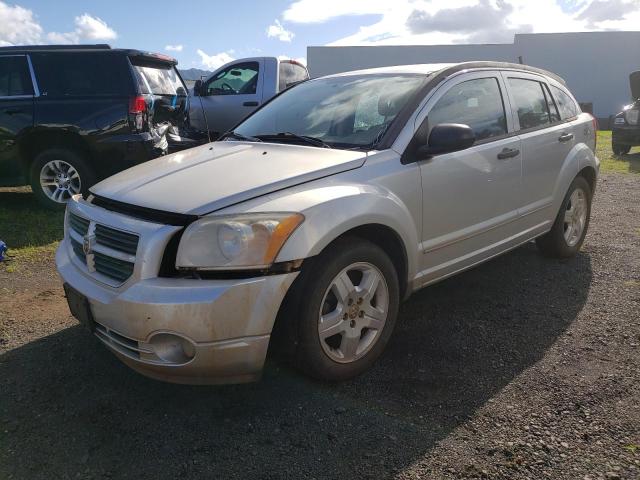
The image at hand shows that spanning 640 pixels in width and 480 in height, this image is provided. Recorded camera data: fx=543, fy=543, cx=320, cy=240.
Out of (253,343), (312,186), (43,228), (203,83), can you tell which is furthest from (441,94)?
(203,83)

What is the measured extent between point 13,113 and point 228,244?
5.18 meters

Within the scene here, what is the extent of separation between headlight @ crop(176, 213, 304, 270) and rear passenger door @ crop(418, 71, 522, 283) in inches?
45.6

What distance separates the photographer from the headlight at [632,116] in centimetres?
1202

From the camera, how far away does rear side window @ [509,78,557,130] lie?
13.4ft

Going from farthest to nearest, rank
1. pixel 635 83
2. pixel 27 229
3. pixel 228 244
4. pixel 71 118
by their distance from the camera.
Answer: pixel 635 83, pixel 71 118, pixel 27 229, pixel 228 244

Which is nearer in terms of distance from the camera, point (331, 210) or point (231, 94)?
point (331, 210)

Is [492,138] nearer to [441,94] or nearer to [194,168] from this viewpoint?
[441,94]

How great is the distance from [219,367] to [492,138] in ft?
8.02

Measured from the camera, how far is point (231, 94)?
9281mm

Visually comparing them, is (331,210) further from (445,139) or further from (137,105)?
(137,105)

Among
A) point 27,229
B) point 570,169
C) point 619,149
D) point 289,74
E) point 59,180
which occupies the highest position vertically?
point 289,74

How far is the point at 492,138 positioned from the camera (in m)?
3.72

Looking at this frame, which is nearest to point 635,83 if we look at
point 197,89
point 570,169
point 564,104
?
point 564,104

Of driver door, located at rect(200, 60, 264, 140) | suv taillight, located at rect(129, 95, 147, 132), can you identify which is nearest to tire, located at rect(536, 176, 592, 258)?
suv taillight, located at rect(129, 95, 147, 132)
